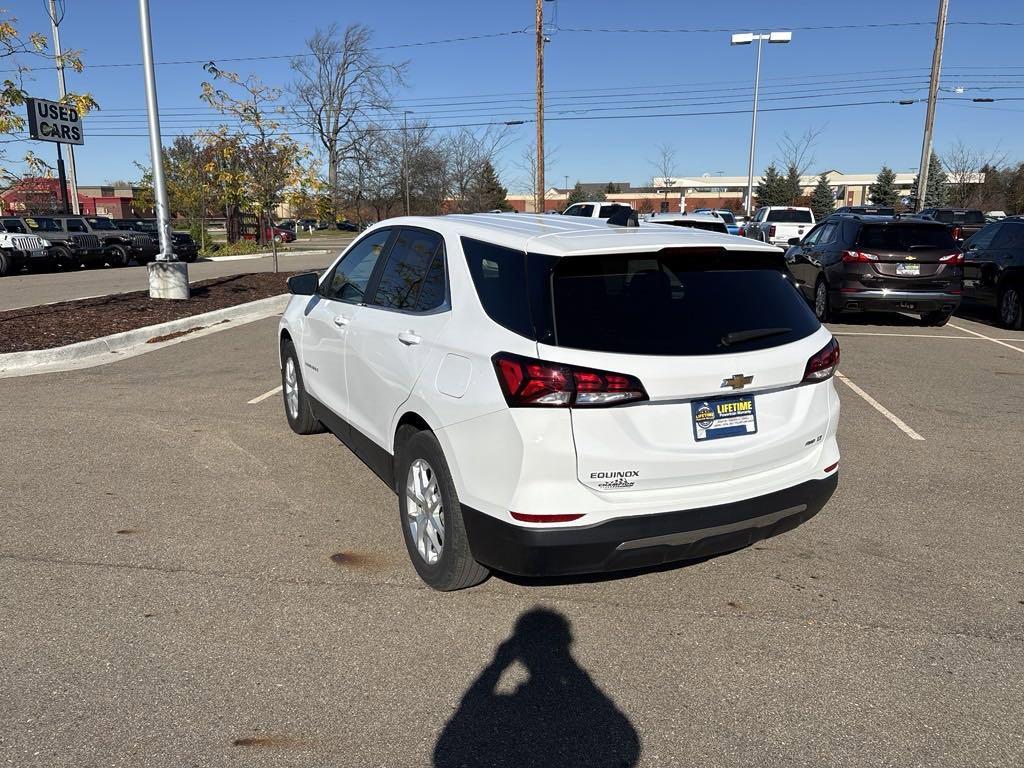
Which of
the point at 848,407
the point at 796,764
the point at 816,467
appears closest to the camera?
the point at 796,764

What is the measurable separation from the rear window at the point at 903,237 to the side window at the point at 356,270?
30.0ft

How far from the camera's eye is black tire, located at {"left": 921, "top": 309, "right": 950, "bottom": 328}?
40.6 feet

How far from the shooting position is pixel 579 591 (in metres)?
3.71

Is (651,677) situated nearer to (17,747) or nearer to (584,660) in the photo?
(584,660)

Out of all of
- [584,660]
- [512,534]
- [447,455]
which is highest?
[447,455]

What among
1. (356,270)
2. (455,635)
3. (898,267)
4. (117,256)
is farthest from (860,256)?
(117,256)

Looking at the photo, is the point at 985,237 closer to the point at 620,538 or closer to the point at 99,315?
the point at 620,538

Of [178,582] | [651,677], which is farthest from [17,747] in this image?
[651,677]

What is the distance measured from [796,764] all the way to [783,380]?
1.49 meters

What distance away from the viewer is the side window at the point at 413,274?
3.79 meters

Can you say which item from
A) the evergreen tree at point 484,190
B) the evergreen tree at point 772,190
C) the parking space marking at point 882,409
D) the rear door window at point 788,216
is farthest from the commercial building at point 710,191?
the parking space marking at point 882,409

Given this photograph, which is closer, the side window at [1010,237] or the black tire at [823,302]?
the side window at [1010,237]

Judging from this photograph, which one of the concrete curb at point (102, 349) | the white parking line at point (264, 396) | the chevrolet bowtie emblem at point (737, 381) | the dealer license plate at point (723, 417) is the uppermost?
the chevrolet bowtie emblem at point (737, 381)

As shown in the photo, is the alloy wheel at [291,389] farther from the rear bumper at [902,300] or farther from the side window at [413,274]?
the rear bumper at [902,300]
